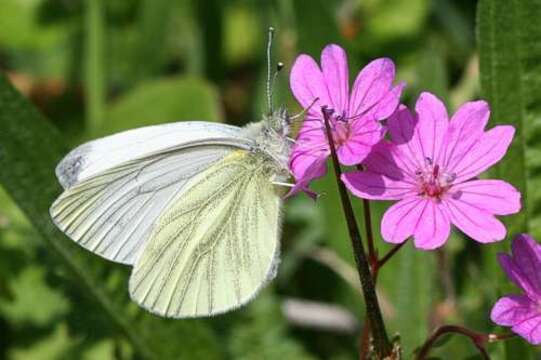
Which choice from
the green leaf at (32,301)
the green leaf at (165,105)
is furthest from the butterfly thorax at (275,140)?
the green leaf at (32,301)

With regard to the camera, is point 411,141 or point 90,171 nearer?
point 411,141

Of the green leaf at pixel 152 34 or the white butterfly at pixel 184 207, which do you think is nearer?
the white butterfly at pixel 184 207

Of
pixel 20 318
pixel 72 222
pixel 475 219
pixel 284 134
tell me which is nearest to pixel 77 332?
pixel 20 318

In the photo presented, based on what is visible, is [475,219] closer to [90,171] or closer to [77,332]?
[90,171]

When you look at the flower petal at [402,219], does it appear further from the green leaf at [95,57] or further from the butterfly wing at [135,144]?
the green leaf at [95,57]

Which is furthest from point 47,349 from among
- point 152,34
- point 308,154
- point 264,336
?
point 308,154

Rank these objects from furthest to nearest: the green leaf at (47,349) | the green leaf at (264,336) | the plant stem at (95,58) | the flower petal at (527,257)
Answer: the plant stem at (95,58), the green leaf at (47,349), the green leaf at (264,336), the flower petal at (527,257)

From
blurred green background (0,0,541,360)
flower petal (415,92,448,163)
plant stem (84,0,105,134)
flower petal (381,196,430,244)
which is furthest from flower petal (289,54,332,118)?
plant stem (84,0,105,134)

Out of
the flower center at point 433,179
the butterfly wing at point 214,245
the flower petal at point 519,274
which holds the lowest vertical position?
the butterfly wing at point 214,245
